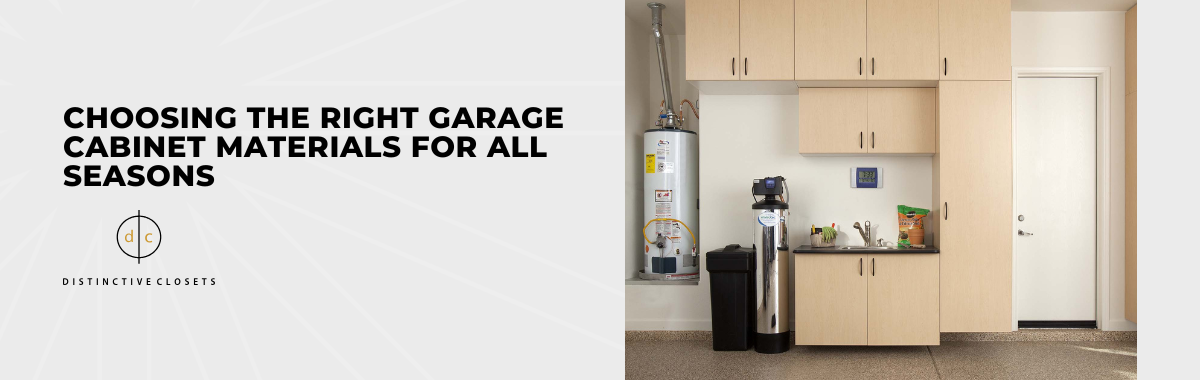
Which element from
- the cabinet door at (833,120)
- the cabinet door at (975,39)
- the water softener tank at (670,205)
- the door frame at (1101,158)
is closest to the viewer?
the cabinet door at (975,39)

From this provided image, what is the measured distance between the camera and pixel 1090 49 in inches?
172

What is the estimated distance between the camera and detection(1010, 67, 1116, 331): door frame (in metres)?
4.37

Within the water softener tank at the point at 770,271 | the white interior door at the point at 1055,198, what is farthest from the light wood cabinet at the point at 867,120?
the white interior door at the point at 1055,198

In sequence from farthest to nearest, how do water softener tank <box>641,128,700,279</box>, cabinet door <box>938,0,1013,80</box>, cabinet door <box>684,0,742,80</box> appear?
water softener tank <box>641,128,700,279</box> → cabinet door <box>684,0,742,80</box> → cabinet door <box>938,0,1013,80</box>

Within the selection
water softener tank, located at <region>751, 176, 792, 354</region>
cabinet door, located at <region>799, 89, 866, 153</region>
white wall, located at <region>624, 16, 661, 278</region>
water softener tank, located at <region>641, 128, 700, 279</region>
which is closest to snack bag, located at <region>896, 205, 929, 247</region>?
cabinet door, located at <region>799, 89, 866, 153</region>

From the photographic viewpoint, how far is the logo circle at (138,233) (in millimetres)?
2020

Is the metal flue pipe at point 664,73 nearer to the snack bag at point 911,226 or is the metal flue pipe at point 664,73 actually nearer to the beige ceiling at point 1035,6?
the beige ceiling at point 1035,6

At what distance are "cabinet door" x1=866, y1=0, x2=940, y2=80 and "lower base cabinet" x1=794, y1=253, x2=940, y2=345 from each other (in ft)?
3.49

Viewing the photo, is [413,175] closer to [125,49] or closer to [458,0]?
[458,0]

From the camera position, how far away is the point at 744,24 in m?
4.12

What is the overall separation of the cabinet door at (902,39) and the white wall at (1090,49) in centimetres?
81

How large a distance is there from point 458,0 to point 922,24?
→ 10.1 feet

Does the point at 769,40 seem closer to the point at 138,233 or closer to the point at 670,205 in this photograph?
the point at 670,205

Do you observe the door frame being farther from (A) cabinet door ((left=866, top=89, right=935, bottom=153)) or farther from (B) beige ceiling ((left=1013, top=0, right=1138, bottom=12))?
(A) cabinet door ((left=866, top=89, right=935, bottom=153))
